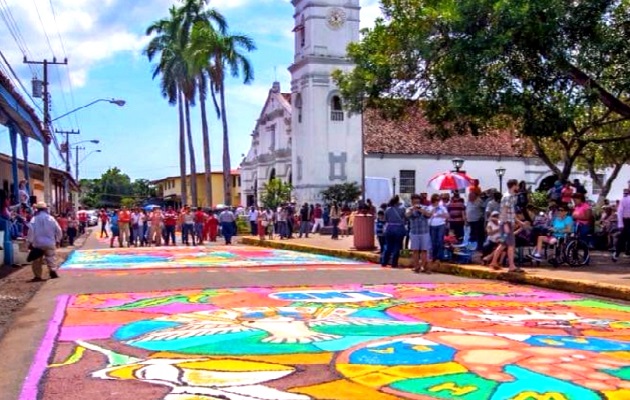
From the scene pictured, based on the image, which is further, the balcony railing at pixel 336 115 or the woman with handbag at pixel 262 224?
the balcony railing at pixel 336 115

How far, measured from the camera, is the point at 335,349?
22.9ft

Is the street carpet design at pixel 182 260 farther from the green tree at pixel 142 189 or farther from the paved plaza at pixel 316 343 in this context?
the green tree at pixel 142 189

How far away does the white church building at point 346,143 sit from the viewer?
46750 mm

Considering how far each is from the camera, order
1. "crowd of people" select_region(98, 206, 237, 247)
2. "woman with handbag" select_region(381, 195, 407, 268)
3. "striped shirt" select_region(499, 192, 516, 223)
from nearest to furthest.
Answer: "striped shirt" select_region(499, 192, 516, 223)
"woman with handbag" select_region(381, 195, 407, 268)
"crowd of people" select_region(98, 206, 237, 247)

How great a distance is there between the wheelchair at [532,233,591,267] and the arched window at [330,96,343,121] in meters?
34.2

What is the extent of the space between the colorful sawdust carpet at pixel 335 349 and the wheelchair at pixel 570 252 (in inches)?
150

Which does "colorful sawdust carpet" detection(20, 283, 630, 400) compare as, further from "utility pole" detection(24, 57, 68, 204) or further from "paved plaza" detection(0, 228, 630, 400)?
"utility pole" detection(24, 57, 68, 204)

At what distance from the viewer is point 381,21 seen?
20.0 meters

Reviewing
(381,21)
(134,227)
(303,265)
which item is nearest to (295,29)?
(134,227)

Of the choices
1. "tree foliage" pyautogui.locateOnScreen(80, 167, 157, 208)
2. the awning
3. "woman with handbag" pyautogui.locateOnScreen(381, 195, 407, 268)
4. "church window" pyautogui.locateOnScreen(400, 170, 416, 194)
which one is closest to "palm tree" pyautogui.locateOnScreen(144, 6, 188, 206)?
"church window" pyautogui.locateOnScreen(400, 170, 416, 194)

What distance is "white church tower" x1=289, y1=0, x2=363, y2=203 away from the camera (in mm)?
46688

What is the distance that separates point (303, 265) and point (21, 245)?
382 inches

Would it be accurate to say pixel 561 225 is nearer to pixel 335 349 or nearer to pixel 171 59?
pixel 335 349

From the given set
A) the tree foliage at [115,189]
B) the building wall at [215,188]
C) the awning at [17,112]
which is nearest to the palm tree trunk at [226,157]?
the awning at [17,112]
